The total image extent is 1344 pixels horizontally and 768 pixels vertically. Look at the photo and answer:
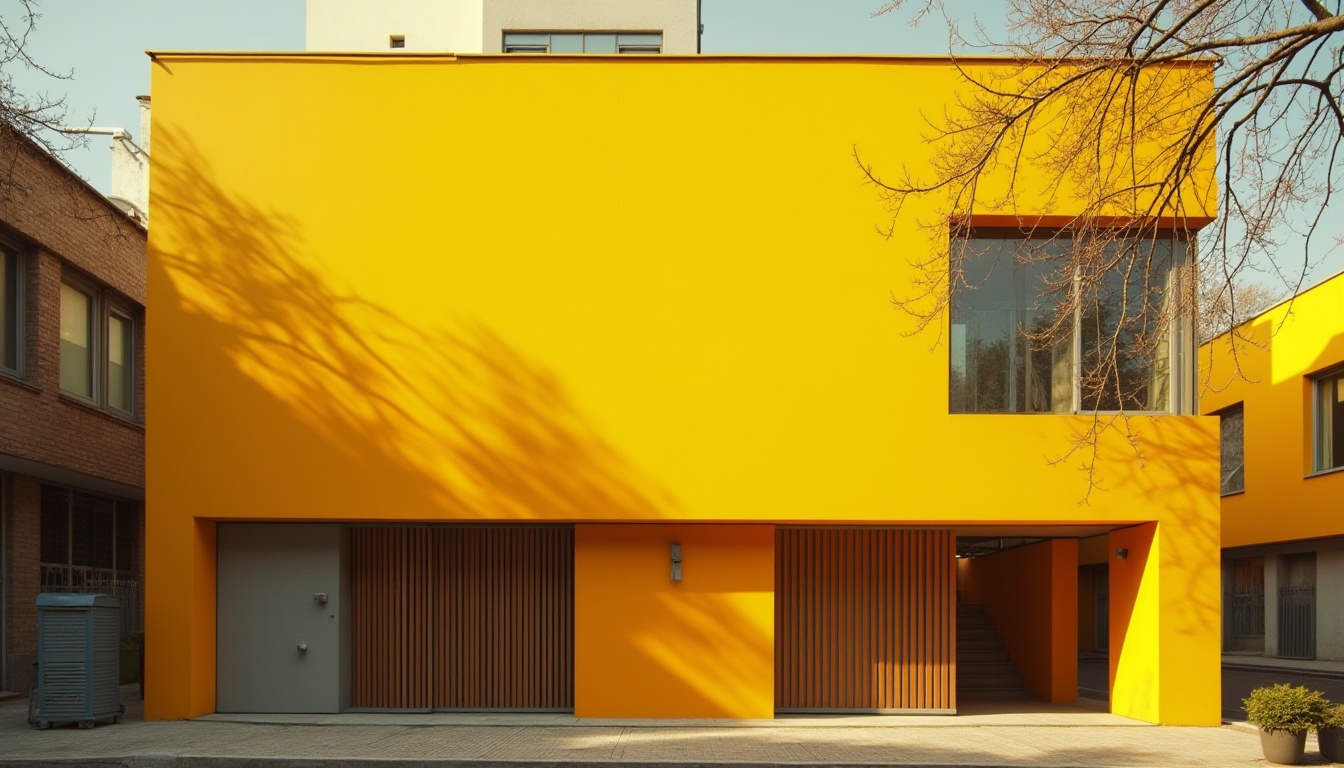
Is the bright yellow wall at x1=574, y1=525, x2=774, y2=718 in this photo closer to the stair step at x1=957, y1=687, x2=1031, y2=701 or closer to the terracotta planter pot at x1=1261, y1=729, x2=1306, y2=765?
the stair step at x1=957, y1=687, x2=1031, y2=701

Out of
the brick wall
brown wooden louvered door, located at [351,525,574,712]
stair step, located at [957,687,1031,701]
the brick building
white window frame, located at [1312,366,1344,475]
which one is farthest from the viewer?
white window frame, located at [1312,366,1344,475]

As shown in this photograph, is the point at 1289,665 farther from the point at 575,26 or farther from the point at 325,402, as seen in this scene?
the point at 325,402

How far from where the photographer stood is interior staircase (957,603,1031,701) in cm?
1728

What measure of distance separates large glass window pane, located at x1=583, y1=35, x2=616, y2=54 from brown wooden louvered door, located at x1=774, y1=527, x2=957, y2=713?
12.0 m

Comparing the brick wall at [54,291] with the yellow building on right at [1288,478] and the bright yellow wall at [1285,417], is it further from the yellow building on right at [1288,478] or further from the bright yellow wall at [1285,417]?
the yellow building on right at [1288,478]

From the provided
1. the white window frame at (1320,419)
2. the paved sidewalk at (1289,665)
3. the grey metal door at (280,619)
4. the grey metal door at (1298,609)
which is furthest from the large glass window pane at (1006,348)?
the grey metal door at (1298,609)

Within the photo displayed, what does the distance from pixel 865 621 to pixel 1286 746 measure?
198 inches

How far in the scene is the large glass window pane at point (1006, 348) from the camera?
1402 centimetres

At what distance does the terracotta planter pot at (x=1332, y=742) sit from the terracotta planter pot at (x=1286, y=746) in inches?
14.7

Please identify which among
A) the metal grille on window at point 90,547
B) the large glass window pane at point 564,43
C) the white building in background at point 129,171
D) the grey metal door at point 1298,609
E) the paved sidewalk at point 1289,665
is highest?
the large glass window pane at point 564,43

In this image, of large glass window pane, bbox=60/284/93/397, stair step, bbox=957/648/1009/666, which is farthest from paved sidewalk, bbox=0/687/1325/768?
large glass window pane, bbox=60/284/93/397

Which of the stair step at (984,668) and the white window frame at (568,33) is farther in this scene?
the white window frame at (568,33)

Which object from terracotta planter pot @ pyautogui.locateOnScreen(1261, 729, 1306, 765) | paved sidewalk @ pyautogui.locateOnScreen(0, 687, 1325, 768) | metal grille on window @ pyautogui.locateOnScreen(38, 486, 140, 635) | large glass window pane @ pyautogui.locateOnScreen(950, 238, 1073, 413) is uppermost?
large glass window pane @ pyautogui.locateOnScreen(950, 238, 1073, 413)

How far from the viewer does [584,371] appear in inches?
547
